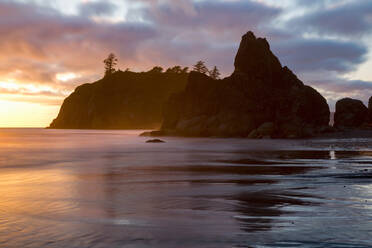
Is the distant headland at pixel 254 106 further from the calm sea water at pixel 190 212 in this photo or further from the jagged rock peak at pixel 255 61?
the calm sea water at pixel 190 212

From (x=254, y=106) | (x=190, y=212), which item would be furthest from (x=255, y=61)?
(x=190, y=212)

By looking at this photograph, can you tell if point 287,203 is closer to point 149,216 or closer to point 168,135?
point 149,216

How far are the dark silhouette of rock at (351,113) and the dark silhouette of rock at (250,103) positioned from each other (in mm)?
4365

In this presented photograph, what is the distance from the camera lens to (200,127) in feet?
304

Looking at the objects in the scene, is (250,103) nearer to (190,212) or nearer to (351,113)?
(351,113)

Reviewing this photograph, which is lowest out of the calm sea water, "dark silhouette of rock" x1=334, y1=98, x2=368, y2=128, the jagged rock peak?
the calm sea water

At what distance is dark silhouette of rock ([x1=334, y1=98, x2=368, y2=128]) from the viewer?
323 feet

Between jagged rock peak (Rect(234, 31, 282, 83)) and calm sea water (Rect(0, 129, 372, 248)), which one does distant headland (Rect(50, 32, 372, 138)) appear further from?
calm sea water (Rect(0, 129, 372, 248))

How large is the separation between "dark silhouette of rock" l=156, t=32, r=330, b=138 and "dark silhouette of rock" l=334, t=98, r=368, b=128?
14.3 ft

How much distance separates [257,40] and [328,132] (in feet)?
95.3

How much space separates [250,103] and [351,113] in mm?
28360

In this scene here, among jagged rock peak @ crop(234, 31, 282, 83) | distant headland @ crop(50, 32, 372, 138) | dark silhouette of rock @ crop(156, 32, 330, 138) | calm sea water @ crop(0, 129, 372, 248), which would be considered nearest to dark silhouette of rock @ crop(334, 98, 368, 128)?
distant headland @ crop(50, 32, 372, 138)

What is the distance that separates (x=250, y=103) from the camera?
296ft

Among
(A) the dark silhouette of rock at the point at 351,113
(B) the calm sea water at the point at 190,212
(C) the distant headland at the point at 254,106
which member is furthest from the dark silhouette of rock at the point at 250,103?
(B) the calm sea water at the point at 190,212
